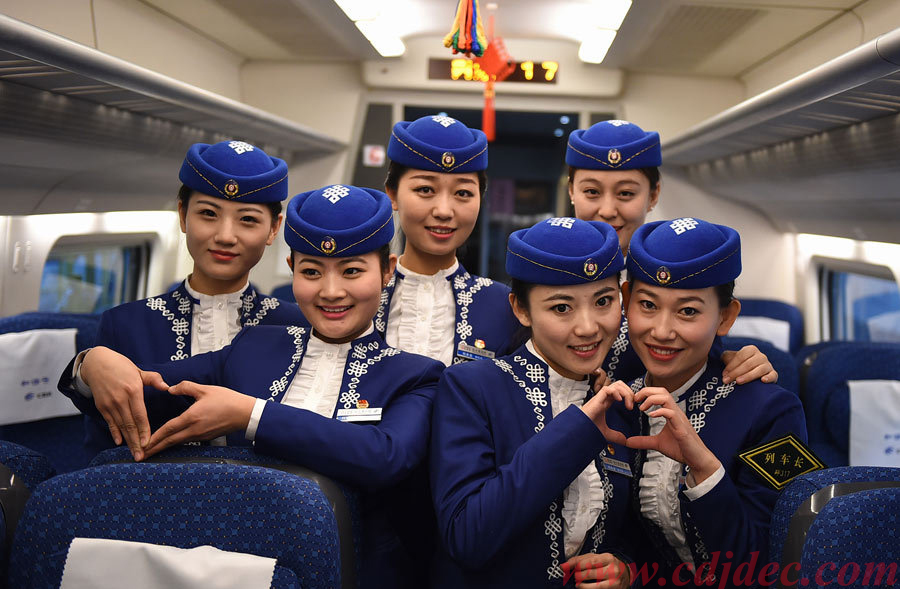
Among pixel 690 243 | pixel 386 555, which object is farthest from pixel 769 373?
pixel 386 555

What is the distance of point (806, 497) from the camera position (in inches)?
69.1

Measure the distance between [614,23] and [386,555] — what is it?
451 cm

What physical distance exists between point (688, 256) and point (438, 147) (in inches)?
37.1

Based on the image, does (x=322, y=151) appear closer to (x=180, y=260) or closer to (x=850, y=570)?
(x=180, y=260)

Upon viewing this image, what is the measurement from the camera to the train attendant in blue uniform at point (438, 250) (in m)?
2.65

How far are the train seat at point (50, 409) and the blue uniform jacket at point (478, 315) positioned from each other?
6.20 ft

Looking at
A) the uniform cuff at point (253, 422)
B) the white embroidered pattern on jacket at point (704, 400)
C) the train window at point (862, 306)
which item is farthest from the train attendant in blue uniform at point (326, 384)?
the train window at point (862, 306)

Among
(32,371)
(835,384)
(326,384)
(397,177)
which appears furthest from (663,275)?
(32,371)

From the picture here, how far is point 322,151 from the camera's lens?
7.75 m

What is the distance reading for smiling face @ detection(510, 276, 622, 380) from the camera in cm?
200

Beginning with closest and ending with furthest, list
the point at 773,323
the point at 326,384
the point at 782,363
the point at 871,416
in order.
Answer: the point at 326,384, the point at 782,363, the point at 871,416, the point at 773,323

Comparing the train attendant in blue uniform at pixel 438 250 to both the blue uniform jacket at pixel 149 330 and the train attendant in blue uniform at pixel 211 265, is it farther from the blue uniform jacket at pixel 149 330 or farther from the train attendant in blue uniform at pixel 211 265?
the blue uniform jacket at pixel 149 330

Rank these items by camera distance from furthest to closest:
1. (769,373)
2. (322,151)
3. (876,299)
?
(322,151)
(876,299)
(769,373)

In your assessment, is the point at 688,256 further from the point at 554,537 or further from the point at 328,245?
the point at 328,245
